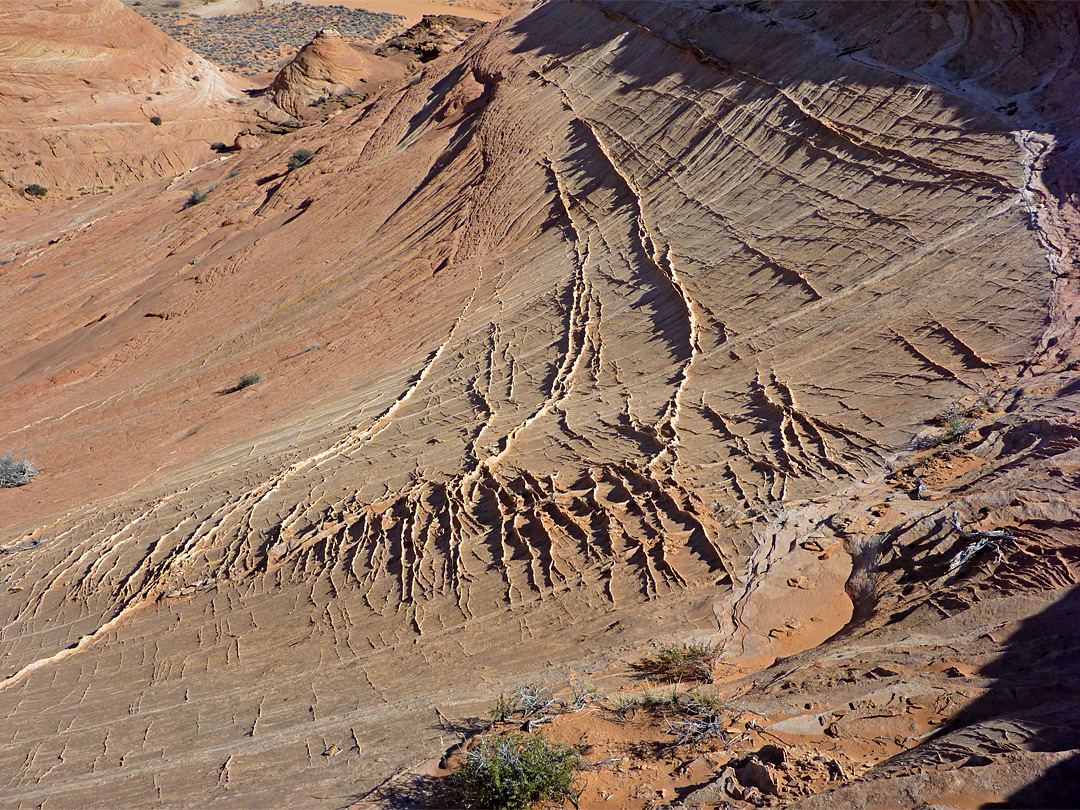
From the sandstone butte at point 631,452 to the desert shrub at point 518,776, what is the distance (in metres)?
0.25

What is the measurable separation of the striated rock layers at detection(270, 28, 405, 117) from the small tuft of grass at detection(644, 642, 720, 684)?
86.0 ft

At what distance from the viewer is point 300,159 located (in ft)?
67.8

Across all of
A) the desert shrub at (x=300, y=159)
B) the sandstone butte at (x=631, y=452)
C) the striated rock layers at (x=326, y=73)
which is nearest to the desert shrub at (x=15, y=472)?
the sandstone butte at (x=631, y=452)

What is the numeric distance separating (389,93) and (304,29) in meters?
23.2

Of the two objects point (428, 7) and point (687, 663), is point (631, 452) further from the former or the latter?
point (428, 7)

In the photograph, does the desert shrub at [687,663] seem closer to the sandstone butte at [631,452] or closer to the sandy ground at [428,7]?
the sandstone butte at [631,452]

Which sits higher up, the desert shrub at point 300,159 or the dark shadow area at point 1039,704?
the desert shrub at point 300,159

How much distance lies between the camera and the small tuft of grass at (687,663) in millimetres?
4586

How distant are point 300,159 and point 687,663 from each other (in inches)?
754

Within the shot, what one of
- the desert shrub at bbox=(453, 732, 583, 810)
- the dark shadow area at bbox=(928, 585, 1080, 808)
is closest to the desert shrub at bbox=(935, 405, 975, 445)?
the dark shadow area at bbox=(928, 585, 1080, 808)

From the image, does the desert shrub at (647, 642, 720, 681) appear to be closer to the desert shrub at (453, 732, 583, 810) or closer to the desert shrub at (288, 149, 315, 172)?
the desert shrub at (453, 732, 583, 810)

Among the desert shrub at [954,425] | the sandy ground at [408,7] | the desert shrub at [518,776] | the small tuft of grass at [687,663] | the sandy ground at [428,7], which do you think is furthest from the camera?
the sandy ground at [408,7]

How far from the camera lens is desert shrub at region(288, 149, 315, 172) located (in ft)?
67.5

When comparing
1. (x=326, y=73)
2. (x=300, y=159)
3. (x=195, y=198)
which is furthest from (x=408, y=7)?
(x=300, y=159)
